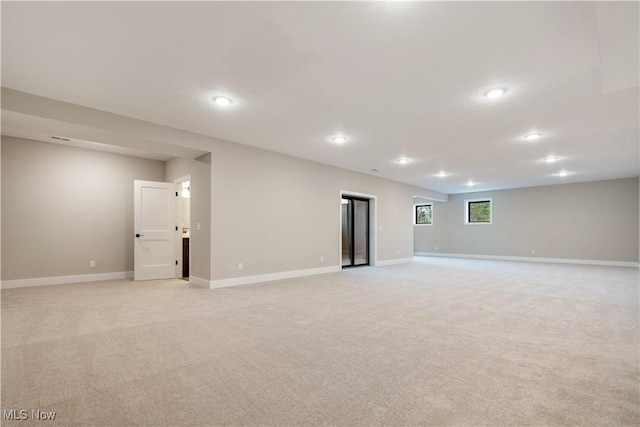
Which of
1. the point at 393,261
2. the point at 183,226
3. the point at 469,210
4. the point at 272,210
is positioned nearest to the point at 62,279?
the point at 183,226

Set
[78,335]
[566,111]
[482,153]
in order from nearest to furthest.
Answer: [78,335] → [566,111] → [482,153]

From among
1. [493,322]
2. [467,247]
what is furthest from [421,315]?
[467,247]

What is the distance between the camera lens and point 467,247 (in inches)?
492

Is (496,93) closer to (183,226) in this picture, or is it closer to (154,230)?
(154,230)

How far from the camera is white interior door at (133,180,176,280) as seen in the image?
646 cm

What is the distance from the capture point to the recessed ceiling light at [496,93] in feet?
11.8

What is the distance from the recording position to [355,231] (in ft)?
29.7

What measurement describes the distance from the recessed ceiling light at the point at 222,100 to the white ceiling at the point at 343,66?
10 cm

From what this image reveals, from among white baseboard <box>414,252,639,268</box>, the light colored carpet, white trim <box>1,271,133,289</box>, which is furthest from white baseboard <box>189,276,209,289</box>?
white baseboard <box>414,252,639,268</box>

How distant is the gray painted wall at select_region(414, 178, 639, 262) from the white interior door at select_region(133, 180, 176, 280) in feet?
34.9

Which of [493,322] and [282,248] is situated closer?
[493,322]

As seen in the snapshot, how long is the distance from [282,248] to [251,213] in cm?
107

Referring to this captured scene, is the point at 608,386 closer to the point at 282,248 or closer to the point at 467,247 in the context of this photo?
the point at 282,248

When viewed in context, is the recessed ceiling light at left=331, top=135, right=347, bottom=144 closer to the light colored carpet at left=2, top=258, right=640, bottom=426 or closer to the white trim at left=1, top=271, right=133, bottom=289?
the light colored carpet at left=2, top=258, right=640, bottom=426
